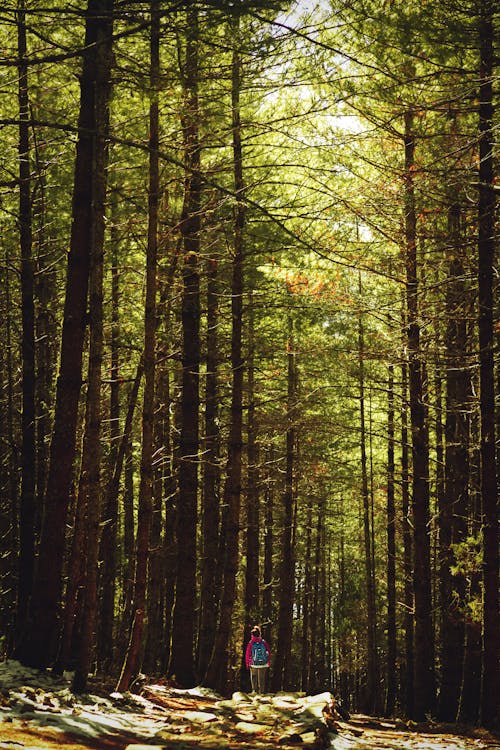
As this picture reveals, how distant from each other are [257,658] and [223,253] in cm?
810

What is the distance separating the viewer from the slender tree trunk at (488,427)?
1010cm

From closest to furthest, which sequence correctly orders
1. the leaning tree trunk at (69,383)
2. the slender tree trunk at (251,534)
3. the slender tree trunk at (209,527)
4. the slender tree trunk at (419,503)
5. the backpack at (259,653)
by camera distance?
the leaning tree trunk at (69,383) < the backpack at (259,653) < the slender tree trunk at (419,503) < the slender tree trunk at (209,527) < the slender tree trunk at (251,534)

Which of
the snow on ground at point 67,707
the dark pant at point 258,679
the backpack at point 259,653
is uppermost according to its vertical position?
the snow on ground at point 67,707

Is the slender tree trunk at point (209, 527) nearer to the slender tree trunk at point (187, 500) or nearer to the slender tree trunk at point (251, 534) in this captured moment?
the slender tree trunk at point (251, 534)

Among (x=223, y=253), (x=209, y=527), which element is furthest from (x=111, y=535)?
(x=223, y=253)

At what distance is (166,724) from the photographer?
812 cm

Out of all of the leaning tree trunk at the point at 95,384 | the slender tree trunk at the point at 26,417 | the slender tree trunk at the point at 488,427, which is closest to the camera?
the leaning tree trunk at the point at 95,384

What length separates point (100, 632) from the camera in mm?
18719

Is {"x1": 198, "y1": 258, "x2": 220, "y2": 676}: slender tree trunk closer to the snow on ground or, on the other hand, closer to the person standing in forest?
the person standing in forest

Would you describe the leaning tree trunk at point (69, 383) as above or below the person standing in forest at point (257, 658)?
above

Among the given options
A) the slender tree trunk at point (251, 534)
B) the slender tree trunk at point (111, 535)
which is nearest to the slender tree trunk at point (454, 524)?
the slender tree trunk at point (251, 534)

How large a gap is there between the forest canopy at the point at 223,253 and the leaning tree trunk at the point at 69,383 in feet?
0.11

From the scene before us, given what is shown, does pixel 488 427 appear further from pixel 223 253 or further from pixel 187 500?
pixel 223 253

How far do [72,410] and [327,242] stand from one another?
6123 mm
